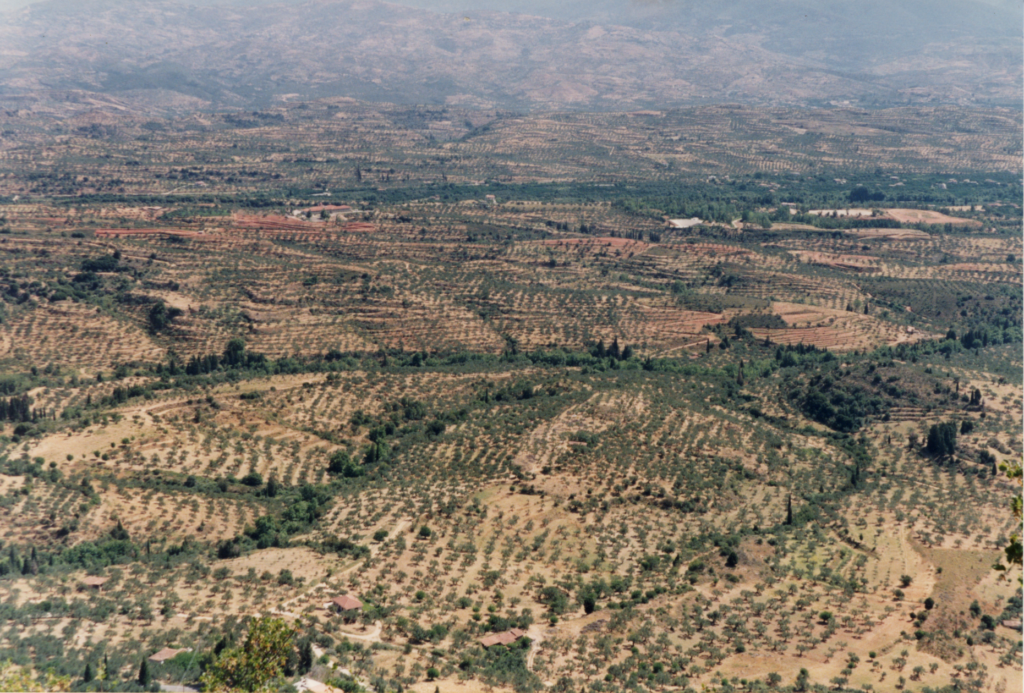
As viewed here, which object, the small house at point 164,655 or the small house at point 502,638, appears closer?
the small house at point 164,655

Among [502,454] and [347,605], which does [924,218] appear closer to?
[502,454]

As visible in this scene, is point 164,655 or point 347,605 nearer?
point 164,655

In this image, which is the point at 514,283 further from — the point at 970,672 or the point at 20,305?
the point at 970,672

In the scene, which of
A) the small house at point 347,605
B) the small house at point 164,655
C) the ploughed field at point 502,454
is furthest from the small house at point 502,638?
the small house at point 164,655

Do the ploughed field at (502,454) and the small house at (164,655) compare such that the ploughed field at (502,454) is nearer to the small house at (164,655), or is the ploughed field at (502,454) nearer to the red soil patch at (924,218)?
the small house at (164,655)

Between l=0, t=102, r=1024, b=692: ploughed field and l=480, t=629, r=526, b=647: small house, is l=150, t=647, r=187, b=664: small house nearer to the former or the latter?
l=0, t=102, r=1024, b=692: ploughed field

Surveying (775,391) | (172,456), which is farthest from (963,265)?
(172,456)

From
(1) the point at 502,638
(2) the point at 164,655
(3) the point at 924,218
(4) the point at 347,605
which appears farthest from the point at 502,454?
(3) the point at 924,218

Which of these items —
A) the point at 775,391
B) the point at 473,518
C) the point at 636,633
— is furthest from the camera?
the point at 775,391
